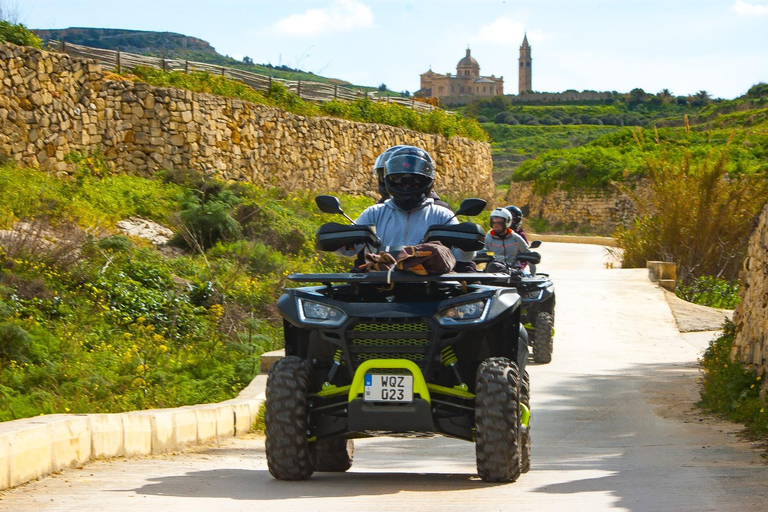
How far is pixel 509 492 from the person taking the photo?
6.40m

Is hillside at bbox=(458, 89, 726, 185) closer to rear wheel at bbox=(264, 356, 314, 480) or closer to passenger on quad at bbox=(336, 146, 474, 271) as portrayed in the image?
passenger on quad at bbox=(336, 146, 474, 271)

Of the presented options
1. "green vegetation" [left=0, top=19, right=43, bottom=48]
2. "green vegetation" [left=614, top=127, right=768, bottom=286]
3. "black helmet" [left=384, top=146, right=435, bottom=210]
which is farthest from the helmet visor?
"green vegetation" [left=0, top=19, right=43, bottom=48]

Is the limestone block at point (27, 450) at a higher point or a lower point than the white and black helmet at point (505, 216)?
lower

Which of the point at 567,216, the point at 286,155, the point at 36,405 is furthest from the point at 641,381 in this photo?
the point at 567,216

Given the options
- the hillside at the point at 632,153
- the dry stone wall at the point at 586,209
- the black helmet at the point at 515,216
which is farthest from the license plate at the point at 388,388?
the dry stone wall at the point at 586,209

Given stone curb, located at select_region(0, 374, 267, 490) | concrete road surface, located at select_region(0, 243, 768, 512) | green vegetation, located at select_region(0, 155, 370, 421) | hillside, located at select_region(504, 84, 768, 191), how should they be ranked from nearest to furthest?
concrete road surface, located at select_region(0, 243, 768, 512) → stone curb, located at select_region(0, 374, 267, 490) → green vegetation, located at select_region(0, 155, 370, 421) → hillside, located at select_region(504, 84, 768, 191)

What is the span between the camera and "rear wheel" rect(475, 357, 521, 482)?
6531mm

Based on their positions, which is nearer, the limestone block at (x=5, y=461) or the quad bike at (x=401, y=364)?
the limestone block at (x=5, y=461)

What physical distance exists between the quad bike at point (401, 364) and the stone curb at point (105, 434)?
1.39m

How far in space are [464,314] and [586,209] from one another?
163 feet

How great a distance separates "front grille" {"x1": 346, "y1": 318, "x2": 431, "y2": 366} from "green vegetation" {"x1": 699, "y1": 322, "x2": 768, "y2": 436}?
14.4 ft

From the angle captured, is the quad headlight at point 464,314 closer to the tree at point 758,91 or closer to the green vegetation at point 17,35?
the green vegetation at point 17,35

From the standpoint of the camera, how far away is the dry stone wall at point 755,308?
36.8ft

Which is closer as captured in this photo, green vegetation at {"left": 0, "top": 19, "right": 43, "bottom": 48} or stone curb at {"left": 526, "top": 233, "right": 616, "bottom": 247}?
green vegetation at {"left": 0, "top": 19, "right": 43, "bottom": 48}
